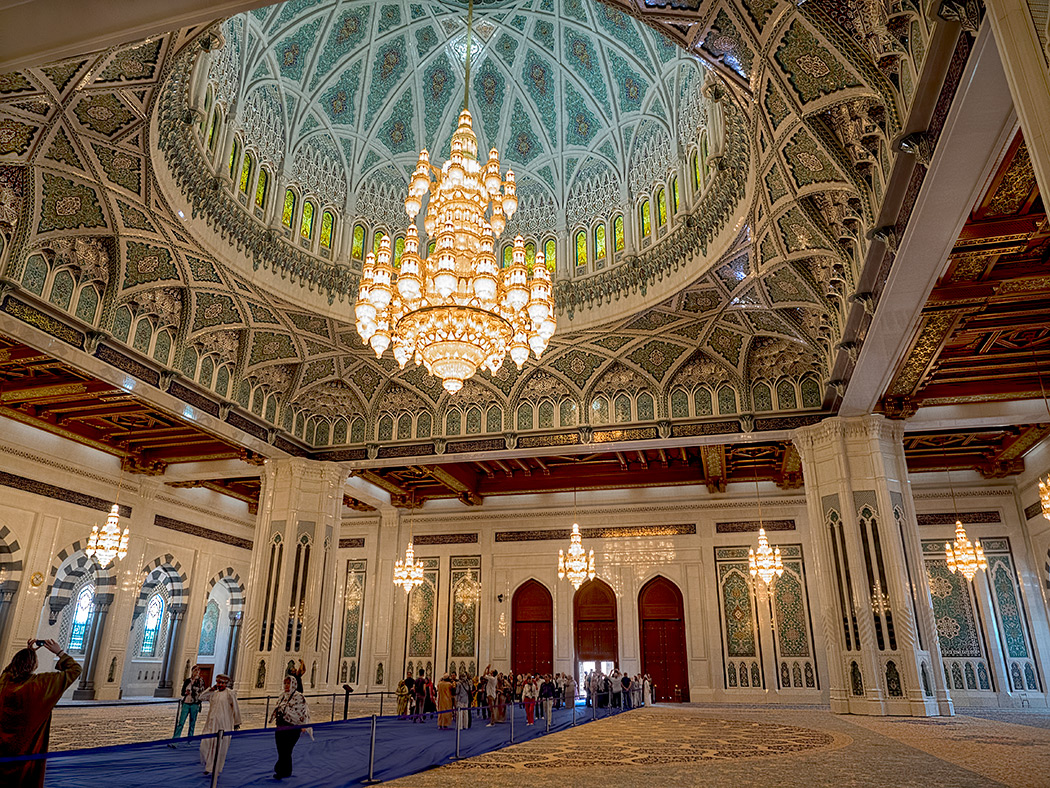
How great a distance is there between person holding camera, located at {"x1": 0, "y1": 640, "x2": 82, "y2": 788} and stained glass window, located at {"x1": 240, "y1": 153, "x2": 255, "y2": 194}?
8.42 metres

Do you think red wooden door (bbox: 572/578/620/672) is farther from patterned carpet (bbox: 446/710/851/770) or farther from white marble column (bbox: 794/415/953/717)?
patterned carpet (bbox: 446/710/851/770)

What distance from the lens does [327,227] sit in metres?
12.0

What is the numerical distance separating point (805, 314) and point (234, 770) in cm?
901

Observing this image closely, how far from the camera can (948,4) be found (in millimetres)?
4098

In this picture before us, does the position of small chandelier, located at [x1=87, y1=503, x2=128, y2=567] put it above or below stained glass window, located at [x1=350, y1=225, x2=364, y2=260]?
below

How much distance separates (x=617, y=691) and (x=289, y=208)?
1052cm

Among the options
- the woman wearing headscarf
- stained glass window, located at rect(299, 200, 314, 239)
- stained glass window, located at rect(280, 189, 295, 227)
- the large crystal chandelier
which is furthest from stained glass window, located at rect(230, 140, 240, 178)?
the woman wearing headscarf

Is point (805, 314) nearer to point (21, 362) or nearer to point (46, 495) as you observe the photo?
point (21, 362)

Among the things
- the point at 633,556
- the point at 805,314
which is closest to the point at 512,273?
the point at 805,314

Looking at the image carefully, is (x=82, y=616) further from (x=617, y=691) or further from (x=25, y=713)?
(x=25, y=713)

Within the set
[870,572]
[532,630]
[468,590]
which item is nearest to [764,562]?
[870,572]

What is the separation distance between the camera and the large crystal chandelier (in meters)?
6.46

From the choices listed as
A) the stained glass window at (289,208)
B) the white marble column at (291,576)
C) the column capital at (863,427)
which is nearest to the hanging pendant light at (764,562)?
the column capital at (863,427)

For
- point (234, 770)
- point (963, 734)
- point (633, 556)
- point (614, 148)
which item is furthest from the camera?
point (633, 556)
